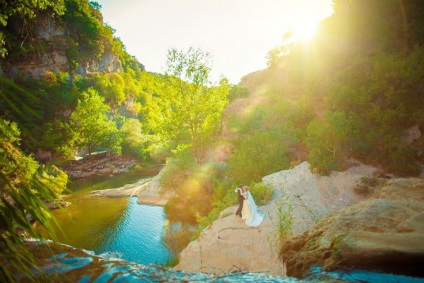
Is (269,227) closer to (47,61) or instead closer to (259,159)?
→ (259,159)

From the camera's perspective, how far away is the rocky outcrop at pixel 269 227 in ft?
30.9

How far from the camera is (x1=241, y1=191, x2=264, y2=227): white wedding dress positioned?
11.2 meters

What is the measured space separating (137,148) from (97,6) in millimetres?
60450

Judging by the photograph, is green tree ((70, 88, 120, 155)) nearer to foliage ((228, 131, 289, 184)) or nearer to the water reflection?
the water reflection

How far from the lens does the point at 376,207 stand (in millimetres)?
6199

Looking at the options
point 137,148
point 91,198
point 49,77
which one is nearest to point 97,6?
point 49,77

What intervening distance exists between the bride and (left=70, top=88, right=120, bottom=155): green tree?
137ft

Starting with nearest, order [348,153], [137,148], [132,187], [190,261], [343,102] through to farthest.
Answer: [190,261] < [348,153] < [343,102] < [132,187] < [137,148]

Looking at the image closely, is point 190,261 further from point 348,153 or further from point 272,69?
point 272,69

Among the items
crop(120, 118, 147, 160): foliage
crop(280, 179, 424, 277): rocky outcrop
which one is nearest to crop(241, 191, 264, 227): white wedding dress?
crop(280, 179, 424, 277): rocky outcrop

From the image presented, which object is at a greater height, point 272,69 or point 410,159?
point 272,69

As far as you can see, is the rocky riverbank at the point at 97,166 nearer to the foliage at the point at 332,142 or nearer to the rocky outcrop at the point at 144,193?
the rocky outcrop at the point at 144,193

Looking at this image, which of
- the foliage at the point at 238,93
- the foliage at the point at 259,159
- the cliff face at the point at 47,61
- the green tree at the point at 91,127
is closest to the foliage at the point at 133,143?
the green tree at the point at 91,127

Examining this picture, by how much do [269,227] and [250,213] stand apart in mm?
1182
